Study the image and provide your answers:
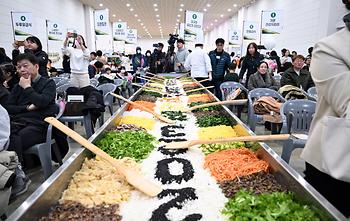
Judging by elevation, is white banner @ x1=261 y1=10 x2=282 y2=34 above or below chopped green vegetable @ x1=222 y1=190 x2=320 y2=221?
above

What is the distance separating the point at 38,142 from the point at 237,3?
693 inches

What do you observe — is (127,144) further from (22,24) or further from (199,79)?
(22,24)

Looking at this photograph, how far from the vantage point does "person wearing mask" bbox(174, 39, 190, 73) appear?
9.97 m

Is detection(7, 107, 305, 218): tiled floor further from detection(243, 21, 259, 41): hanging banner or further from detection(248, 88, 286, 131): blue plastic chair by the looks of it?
detection(243, 21, 259, 41): hanging banner

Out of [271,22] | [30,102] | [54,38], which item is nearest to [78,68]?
[30,102]

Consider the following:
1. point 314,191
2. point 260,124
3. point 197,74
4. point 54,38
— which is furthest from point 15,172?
point 54,38

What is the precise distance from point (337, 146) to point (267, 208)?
0.58 metres

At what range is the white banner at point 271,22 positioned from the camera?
10.8m

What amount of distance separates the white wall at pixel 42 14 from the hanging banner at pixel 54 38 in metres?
0.44

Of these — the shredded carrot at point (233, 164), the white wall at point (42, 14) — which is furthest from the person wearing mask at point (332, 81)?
the white wall at point (42, 14)

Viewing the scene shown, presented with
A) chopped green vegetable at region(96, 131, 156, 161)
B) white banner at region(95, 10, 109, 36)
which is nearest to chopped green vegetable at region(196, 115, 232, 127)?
chopped green vegetable at region(96, 131, 156, 161)

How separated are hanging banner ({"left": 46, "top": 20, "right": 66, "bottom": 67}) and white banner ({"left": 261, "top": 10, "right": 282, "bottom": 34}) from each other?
8318 millimetres

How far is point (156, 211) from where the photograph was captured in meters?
1.79

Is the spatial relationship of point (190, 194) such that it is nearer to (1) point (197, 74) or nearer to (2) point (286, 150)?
(2) point (286, 150)
